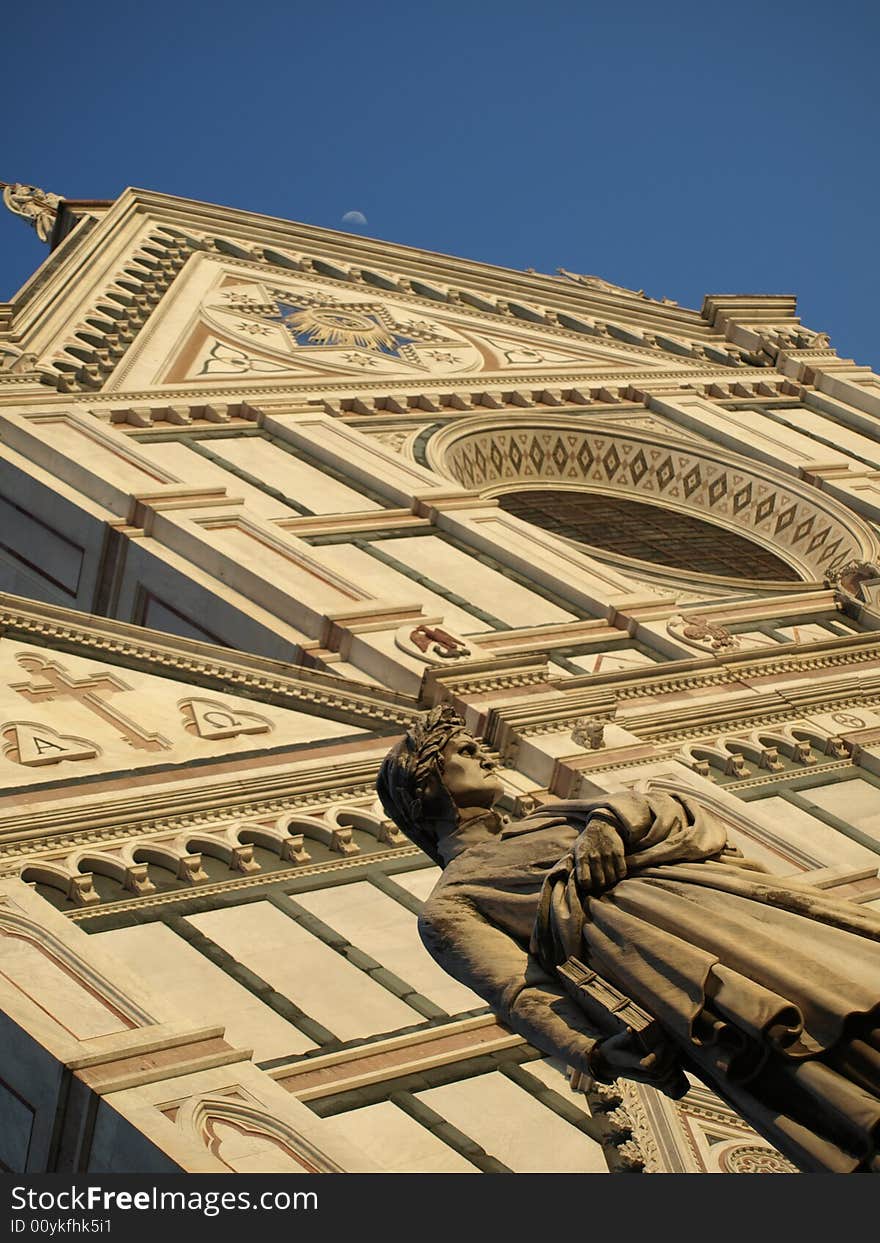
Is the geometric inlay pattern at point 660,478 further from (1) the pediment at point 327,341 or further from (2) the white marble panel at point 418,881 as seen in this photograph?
(2) the white marble panel at point 418,881

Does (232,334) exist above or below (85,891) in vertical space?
above

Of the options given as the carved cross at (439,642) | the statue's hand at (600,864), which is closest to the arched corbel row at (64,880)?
the carved cross at (439,642)

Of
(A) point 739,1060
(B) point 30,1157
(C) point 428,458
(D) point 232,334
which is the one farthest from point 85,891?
(D) point 232,334

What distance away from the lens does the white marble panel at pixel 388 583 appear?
17156 mm

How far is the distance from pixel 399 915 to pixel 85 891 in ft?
5.75

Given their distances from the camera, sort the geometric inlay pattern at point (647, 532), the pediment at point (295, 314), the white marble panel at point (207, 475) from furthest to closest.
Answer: the pediment at point (295, 314)
the geometric inlay pattern at point (647, 532)
the white marble panel at point (207, 475)

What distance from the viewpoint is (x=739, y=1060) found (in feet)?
19.6

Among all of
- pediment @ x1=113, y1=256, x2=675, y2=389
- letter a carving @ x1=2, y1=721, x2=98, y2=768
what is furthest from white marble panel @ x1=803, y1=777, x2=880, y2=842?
pediment @ x1=113, y1=256, x2=675, y2=389

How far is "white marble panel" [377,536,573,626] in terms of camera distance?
698 inches

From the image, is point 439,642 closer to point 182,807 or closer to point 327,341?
point 182,807

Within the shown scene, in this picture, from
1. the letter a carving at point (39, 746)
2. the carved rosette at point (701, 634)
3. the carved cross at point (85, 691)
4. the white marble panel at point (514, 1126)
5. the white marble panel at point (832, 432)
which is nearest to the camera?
the white marble panel at point (514, 1126)

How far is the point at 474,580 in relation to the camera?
60.0 feet

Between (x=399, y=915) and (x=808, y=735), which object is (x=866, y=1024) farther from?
(x=808, y=735)

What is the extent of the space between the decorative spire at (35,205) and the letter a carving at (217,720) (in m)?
15.9
